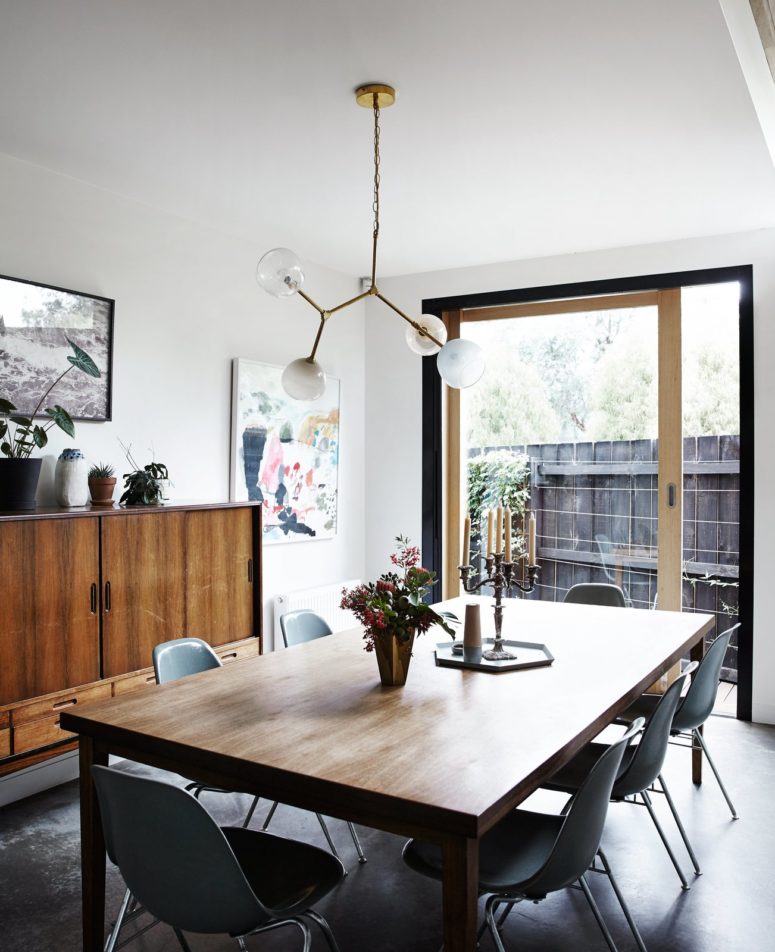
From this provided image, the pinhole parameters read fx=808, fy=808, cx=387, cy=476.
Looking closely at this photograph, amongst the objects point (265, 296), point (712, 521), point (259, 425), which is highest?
point (265, 296)

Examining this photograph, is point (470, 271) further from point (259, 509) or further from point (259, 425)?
point (259, 509)

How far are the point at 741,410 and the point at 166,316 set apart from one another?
343 centimetres

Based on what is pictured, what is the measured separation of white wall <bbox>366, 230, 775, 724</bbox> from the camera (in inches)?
189

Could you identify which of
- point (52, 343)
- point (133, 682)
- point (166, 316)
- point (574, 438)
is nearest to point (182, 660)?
point (133, 682)

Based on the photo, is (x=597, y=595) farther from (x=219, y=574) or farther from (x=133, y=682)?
(x=133, y=682)

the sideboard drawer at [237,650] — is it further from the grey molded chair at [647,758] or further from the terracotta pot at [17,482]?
the grey molded chair at [647,758]

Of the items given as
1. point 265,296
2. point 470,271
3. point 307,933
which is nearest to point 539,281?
point 470,271

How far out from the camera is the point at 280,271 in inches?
112

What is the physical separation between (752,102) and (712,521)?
2.66 metres

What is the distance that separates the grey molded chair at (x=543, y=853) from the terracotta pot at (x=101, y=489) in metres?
2.32

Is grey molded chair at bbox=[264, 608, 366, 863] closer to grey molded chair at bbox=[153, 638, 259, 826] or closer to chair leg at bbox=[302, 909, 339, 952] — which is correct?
grey molded chair at bbox=[153, 638, 259, 826]

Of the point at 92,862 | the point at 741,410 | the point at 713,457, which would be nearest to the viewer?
the point at 92,862

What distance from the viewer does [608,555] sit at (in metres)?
5.47

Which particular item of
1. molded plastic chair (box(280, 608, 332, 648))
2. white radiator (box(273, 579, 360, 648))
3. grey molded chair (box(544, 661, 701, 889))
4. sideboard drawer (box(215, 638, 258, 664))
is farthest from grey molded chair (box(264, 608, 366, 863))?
white radiator (box(273, 579, 360, 648))
